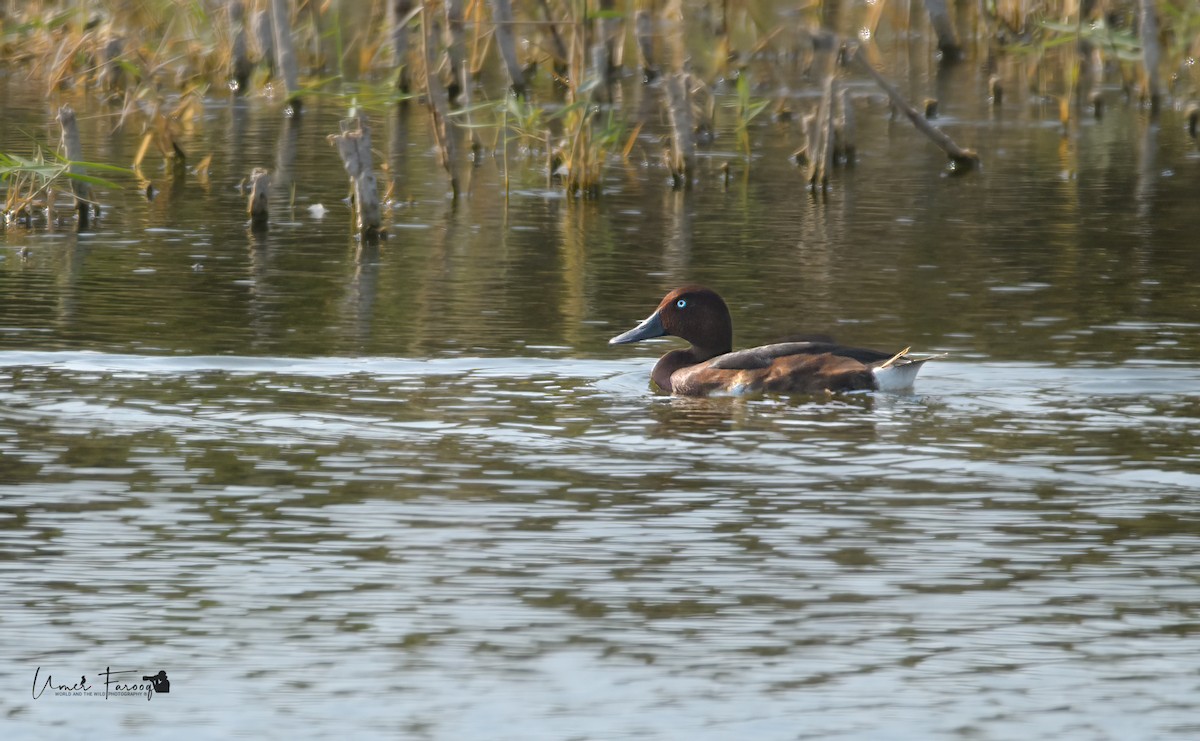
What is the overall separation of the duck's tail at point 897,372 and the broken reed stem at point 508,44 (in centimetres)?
1002

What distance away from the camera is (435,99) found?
16.1 metres

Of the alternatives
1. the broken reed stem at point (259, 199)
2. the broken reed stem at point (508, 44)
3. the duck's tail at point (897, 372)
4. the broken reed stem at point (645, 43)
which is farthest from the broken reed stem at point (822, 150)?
the duck's tail at point (897, 372)

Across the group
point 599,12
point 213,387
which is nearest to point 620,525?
point 213,387

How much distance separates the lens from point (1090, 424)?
9273 mm

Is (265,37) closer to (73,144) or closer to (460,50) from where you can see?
(460,50)

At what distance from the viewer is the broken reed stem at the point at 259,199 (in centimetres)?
1577

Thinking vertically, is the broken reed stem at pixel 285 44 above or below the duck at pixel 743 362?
above

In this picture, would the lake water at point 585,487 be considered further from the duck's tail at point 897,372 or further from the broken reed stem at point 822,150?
the broken reed stem at point 822,150

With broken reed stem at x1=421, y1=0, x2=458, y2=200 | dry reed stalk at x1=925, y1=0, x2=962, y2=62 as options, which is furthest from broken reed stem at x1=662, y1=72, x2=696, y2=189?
dry reed stalk at x1=925, y1=0, x2=962, y2=62

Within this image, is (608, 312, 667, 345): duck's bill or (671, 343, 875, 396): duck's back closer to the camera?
(671, 343, 875, 396): duck's back

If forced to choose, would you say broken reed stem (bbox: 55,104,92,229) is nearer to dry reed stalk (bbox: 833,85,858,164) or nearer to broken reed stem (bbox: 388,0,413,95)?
broken reed stem (bbox: 388,0,413,95)

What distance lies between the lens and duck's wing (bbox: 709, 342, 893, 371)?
10.1 metres

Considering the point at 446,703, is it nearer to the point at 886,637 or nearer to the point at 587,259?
the point at 886,637

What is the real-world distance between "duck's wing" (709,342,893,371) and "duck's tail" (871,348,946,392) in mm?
109
